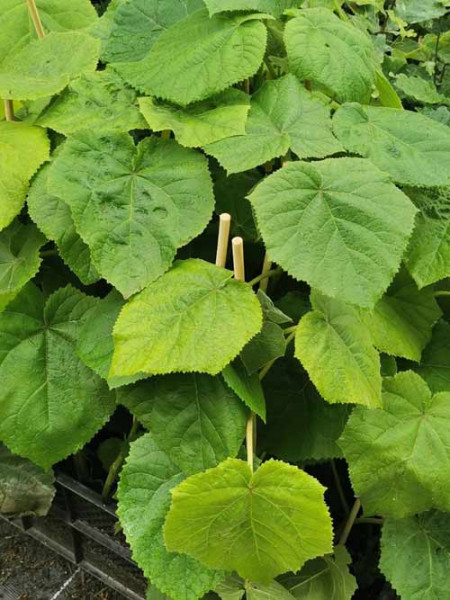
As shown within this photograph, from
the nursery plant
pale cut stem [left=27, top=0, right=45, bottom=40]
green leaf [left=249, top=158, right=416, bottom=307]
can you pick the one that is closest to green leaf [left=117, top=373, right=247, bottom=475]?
the nursery plant

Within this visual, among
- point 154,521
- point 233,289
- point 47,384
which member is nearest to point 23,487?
point 47,384

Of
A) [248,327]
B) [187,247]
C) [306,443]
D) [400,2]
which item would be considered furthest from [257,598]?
[400,2]

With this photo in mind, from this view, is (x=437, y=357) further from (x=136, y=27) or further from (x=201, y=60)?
(x=136, y=27)

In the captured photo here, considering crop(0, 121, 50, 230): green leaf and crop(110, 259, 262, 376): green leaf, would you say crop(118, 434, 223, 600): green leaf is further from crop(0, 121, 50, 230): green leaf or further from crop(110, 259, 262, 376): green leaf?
crop(0, 121, 50, 230): green leaf

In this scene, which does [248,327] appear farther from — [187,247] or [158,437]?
[187,247]

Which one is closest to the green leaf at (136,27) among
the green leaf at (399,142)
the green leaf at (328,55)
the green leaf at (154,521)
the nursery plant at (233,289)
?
the nursery plant at (233,289)

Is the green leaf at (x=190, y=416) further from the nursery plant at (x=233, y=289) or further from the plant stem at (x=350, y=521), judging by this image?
the plant stem at (x=350, y=521)
